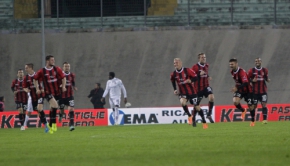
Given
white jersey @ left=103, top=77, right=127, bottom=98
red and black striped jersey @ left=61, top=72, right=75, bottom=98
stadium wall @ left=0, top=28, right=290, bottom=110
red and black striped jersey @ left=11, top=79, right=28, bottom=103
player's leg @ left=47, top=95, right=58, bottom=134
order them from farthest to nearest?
stadium wall @ left=0, top=28, right=290, bottom=110 < white jersey @ left=103, top=77, right=127, bottom=98 < red and black striped jersey @ left=11, top=79, right=28, bottom=103 < red and black striped jersey @ left=61, top=72, right=75, bottom=98 < player's leg @ left=47, top=95, right=58, bottom=134

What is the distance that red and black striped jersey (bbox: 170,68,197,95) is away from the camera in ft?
80.8

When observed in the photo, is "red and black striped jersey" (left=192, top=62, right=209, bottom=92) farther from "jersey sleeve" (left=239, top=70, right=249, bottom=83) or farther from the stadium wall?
the stadium wall

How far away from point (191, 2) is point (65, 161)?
27976mm

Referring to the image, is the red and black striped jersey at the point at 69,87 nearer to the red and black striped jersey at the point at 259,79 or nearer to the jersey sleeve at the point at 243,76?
the jersey sleeve at the point at 243,76

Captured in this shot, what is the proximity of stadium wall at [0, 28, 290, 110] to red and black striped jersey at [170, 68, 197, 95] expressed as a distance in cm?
1387

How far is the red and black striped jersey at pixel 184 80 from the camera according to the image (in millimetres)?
24625

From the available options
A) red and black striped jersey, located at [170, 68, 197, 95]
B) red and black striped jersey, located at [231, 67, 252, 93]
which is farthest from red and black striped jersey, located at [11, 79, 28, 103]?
red and black striped jersey, located at [231, 67, 252, 93]

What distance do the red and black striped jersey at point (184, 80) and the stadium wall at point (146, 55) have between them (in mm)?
13868

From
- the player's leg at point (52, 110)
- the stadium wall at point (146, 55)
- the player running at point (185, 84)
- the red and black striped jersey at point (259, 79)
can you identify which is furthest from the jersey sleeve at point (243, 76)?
the stadium wall at point (146, 55)

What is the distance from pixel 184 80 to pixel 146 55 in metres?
14.8

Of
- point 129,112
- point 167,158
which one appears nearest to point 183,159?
point 167,158

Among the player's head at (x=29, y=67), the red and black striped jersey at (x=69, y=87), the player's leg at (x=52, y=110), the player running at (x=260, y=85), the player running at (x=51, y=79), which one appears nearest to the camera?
the player's leg at (x=52, y=110)

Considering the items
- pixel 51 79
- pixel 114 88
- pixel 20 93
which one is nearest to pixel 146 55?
pixel 114 88

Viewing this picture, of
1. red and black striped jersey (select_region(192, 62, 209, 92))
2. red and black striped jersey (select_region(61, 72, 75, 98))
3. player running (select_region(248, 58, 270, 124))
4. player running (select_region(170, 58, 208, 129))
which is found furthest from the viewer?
player running (select_region(248, 58, 270, 124))
